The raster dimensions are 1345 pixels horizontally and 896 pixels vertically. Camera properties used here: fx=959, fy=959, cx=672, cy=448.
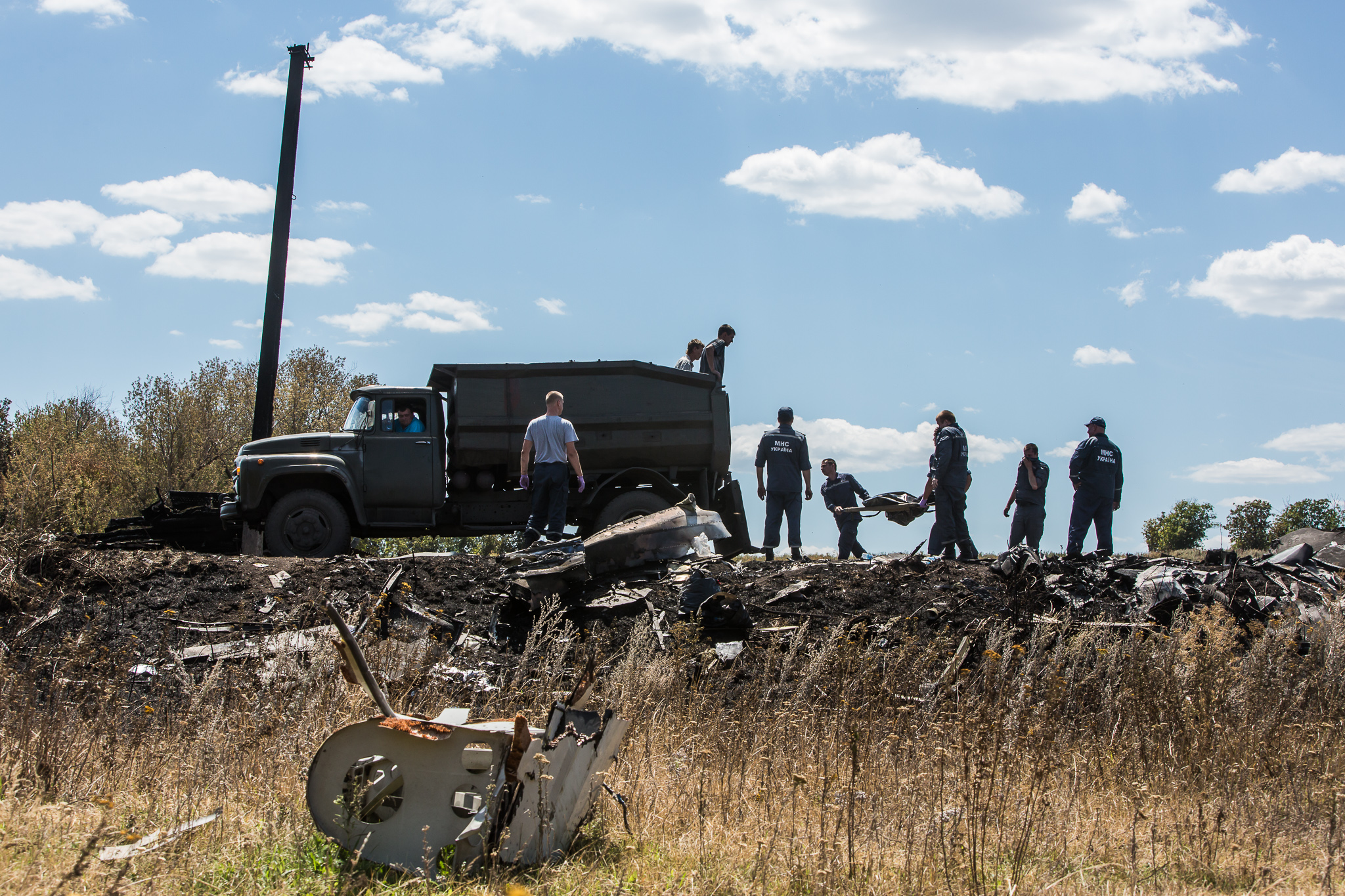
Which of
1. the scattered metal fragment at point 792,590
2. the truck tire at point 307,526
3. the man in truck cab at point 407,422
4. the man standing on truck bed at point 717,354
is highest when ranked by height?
the man standing on truck bed at point 717,354

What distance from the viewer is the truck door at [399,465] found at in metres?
11.1

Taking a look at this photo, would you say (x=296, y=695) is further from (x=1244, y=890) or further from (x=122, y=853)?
(x=1244, y=890)

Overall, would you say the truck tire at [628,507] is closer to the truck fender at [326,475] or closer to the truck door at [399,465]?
the truck door at [399,465]

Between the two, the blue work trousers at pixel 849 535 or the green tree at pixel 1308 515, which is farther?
the green tree at pixel 1308 515

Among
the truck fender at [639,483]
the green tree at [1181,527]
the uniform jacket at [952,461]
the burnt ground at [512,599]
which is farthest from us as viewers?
the green tree at [1181,527]

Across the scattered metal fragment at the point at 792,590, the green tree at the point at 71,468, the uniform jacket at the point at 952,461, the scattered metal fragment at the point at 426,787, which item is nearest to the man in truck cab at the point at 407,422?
the scattered metal fragment at the point at 792,590

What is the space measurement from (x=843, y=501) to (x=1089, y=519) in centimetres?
311

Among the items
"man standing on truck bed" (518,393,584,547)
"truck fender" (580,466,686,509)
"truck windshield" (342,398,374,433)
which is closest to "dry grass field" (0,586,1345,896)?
"man standing on truck bed" (518,393,584,547)

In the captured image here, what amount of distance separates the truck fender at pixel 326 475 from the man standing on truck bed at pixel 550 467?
251cm

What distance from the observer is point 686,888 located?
10.6 feet

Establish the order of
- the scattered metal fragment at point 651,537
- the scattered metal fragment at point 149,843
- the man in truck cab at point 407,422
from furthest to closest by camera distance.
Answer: the man in truck cab at point 407,422, the scattered metal fragment at point 651,537, the scattered metal fragment at point 149,843

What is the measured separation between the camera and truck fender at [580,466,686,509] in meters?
11.1

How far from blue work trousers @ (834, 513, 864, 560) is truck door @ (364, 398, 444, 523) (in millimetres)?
5194

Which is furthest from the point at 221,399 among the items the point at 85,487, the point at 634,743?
the point at 634,743
